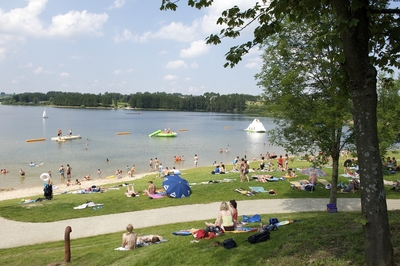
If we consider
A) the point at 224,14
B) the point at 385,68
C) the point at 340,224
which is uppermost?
the point at 224,14

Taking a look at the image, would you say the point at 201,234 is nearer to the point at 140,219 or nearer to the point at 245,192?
the point at 140,219

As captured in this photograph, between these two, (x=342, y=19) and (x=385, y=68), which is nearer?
(x=342, y=19)

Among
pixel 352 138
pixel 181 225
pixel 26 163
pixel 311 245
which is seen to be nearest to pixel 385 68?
pixel 311 245

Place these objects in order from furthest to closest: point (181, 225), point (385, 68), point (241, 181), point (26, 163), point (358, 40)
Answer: point (26, 163), point (241, 181), point (181, 225), point (385, 68), point (358, 40)

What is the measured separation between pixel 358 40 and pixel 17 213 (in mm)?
15380

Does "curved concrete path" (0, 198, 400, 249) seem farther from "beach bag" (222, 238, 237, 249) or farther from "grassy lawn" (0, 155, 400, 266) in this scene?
"beach bag" (222, 238, 237, 249)

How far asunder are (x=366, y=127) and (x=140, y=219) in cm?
1087

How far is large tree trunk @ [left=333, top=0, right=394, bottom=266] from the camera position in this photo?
14.7ft

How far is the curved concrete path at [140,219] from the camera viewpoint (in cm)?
1205

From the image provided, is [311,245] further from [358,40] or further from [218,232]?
[358,40]

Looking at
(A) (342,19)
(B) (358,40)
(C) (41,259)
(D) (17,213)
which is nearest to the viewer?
(A) (342,19)

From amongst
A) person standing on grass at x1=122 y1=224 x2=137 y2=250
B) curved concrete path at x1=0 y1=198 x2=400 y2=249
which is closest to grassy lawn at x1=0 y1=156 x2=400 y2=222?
curved concrete path at x1=0 y1=198 x2=400 y2=249

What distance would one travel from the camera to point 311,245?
6543 mm

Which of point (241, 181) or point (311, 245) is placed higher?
point (311, 245)
